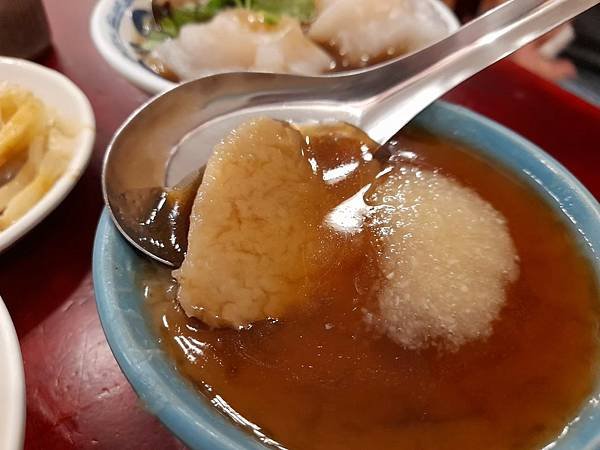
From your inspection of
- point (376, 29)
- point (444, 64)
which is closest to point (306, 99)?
point (444, 64)

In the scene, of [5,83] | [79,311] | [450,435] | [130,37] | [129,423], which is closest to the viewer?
[450,435]

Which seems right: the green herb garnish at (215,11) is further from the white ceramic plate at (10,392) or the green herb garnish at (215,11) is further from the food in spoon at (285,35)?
the white ceramic plate at (10,392)

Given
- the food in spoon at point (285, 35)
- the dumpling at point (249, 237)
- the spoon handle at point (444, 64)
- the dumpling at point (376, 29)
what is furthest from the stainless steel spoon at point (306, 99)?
the dumpling at point (376, 29)

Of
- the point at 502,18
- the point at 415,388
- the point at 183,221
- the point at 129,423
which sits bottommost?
the point at 129,423

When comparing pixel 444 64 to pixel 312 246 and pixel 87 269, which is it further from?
pixel 87 269

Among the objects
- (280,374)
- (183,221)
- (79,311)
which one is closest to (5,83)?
(79,311)

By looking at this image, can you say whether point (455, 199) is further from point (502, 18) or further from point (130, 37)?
point (130, 37)
